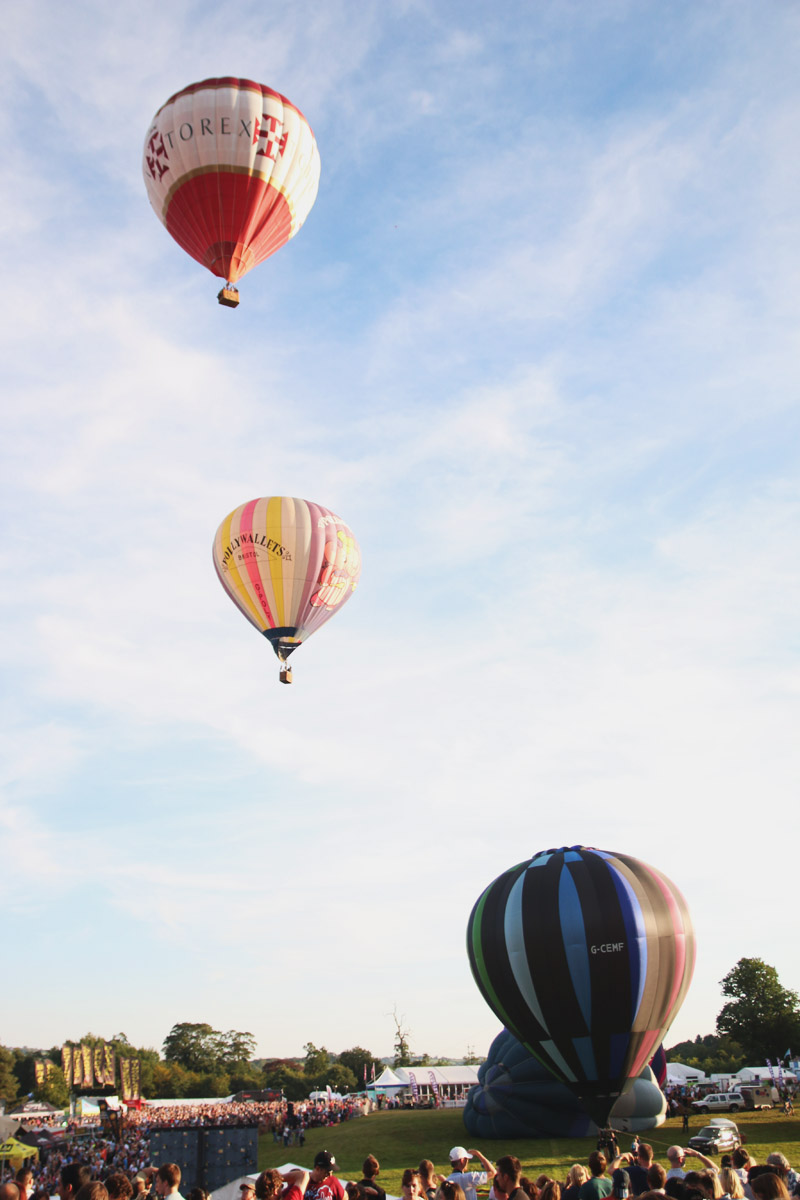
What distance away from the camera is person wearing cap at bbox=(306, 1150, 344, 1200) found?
559cm

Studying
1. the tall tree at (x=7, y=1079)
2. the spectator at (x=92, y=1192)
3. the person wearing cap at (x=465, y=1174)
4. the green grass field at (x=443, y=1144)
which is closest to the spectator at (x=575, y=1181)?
the person wearing cap at (x=465, y=1174)

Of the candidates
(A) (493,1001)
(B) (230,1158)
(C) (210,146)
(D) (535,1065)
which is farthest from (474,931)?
(C) (210,146)

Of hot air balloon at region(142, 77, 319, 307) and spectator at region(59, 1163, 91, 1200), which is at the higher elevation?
hot air balloon at region(142, 77, 319, 307)

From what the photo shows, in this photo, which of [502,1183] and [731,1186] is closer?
[731,1186]

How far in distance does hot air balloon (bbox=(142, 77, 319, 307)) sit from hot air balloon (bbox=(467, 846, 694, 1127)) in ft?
49.1

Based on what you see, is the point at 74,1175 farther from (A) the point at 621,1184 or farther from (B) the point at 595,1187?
(A) the point at 621,1184

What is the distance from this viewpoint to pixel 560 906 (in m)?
20.6

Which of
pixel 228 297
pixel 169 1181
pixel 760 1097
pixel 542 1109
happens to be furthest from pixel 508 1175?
pixel 760 1097

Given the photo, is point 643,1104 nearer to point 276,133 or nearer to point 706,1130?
point 706,1130

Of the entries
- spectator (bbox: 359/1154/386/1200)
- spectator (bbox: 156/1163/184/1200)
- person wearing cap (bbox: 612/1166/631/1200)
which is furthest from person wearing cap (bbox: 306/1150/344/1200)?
person wearing cap (bbox: 612/1166/631/1200)

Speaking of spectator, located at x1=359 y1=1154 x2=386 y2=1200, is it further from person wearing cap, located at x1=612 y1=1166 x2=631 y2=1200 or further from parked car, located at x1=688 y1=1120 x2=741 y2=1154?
parked car, located at x1=688 y1=1120 x2=741 y2=1154

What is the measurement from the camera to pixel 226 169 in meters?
18.3

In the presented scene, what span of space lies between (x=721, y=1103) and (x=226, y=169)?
3137 cm

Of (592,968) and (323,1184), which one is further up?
(592,968)
